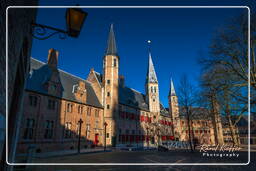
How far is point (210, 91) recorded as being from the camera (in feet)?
39.2

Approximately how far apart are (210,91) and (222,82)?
3.29 feet

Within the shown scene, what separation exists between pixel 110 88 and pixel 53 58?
1154 centimetres

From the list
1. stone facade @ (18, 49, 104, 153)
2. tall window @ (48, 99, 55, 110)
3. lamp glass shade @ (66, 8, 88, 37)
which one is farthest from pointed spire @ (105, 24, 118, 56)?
lamp glass shade @ (66, 8, 88, 37)

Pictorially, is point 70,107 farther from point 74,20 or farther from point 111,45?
point 74,20

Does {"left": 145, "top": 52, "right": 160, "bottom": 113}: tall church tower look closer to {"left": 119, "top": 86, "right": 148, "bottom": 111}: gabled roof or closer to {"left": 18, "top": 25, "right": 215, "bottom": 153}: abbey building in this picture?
{"left": 18, "top": 25, "right": 215, "bottom": 153}: abbey building

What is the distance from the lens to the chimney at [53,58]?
23.5 metres

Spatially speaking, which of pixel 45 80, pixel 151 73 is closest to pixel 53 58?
pixel 45 80

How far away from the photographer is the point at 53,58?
2402cm

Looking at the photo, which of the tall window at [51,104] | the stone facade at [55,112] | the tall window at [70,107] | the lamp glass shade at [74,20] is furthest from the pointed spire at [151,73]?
the lamp glass shade at [74,20]

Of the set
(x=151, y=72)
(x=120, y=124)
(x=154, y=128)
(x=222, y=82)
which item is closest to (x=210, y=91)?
(x=222, y=82)

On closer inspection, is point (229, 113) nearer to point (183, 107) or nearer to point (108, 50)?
point (183, 107)

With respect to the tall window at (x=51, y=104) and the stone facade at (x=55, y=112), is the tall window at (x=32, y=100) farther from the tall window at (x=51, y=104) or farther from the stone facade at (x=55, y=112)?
the tall window at (x=51, y=104)

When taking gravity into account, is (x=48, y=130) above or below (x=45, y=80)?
below

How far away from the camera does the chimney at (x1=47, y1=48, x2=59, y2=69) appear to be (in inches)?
926
